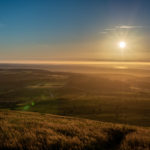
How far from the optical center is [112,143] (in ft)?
25.4

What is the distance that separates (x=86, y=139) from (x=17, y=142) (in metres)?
3.91

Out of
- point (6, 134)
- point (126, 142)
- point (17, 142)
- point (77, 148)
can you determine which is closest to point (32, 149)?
point (17, 142)

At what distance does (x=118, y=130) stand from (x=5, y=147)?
7.53 m

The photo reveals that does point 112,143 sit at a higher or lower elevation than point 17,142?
lower

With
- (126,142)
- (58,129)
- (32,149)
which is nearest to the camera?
(32,149)

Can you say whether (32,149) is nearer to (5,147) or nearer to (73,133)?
(5,147)

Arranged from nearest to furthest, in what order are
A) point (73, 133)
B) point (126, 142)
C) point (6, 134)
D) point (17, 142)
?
1. point (17, 142)
2. point (126, 142)
3. point (6, 134)
4. point (73, 133)

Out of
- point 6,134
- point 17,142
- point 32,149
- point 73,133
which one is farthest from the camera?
point 73,133

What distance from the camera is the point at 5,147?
6.48 metres

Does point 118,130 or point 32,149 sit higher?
point 32,149

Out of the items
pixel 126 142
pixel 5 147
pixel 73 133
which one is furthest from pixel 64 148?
pixel 126 142

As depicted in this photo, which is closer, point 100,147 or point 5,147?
point 5,147

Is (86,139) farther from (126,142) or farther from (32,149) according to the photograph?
(32,149)

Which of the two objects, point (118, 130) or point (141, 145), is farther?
point (118, 130)
